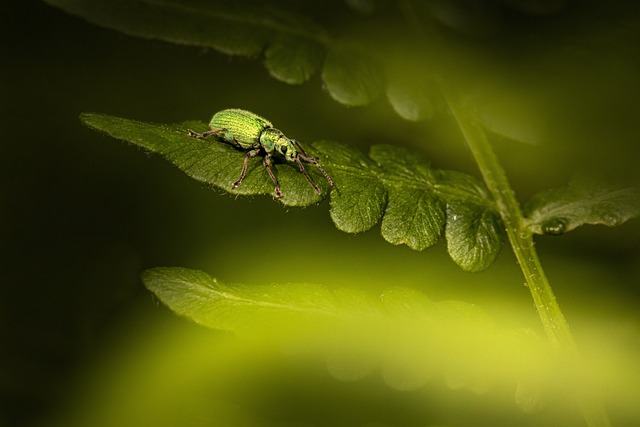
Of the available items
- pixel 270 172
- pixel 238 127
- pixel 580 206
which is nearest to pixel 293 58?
pixel 238 127

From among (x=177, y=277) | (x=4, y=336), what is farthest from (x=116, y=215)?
(x=177, y=277)

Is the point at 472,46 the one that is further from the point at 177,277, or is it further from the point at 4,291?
the point at 4,291

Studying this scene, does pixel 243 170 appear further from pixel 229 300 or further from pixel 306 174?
pixel 229 300

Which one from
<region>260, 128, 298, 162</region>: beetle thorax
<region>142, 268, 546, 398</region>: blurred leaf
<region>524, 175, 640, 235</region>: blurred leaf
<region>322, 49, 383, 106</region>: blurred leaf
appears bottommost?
<region>142, 268, 546, 398</region>: blurred leaf

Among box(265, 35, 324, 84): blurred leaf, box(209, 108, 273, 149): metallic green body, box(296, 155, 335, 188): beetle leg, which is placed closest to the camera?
box(296, 155, 335, 188): beetle leg

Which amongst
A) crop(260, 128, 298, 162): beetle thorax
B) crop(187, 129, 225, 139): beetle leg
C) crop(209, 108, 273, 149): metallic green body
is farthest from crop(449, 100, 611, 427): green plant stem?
crop(187, 129, 225, 139): beetle leg

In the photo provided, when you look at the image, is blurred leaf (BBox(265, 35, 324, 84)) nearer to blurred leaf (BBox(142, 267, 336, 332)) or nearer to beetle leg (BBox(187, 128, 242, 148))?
beetle leg (BBox(187, 128, 242, 148))

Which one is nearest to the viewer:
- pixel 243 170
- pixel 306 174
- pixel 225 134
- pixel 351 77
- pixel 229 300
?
pixel 229 300
